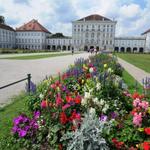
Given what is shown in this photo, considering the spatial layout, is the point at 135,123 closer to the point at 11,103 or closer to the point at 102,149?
the point at 102,149

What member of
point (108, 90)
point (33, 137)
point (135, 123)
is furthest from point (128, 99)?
point (33, 137)

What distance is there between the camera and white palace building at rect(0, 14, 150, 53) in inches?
4620

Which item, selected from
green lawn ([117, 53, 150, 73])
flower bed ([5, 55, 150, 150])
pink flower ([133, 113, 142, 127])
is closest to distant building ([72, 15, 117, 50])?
green lawn ([117, 53, 150, 73])

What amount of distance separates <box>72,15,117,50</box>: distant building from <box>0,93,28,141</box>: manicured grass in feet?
370

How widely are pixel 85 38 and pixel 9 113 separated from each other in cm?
11693

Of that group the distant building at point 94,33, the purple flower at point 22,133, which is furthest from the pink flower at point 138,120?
the distant building at point 94,33

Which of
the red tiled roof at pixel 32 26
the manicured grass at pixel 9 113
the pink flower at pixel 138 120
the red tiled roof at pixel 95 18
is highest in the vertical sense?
the red tiled roof at pixel 95 18

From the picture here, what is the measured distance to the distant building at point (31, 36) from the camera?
397 ft

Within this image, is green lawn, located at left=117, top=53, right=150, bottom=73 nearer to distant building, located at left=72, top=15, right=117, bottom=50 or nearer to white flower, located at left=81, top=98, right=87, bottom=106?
white flower, located at left=81, top=98, right=87, bottom=106

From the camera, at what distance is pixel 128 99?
18.1ft

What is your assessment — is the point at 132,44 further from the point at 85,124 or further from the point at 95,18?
Answer: the point at 85,124

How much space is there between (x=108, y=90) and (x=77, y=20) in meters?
120

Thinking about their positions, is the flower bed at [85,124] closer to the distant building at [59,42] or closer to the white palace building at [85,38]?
the white palace building at [85,38]

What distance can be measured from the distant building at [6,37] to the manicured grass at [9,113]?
101580 mm
